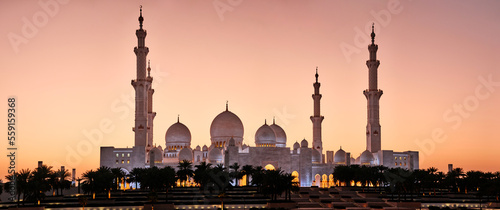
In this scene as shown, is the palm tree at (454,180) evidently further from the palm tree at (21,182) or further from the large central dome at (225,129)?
the palm tree at (21,182)

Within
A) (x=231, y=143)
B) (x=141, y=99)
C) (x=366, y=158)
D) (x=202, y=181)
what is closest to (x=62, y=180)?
(x=202, y=181)

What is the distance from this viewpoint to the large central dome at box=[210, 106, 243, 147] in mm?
89312

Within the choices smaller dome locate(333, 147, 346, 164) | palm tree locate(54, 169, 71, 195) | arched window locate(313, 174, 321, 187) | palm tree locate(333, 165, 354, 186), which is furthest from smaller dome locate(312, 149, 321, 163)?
palm tree locate(54, 169, 71, 195)

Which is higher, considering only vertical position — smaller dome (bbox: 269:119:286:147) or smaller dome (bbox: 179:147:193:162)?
smaller dome (bbox: 269:119:286:147)

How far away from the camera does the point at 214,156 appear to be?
82.4 metres

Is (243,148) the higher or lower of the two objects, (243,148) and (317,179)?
the higher

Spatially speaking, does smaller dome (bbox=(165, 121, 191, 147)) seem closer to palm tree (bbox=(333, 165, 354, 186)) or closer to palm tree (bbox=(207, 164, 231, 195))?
palm tree (bbox=(333, 165, 354, 186))

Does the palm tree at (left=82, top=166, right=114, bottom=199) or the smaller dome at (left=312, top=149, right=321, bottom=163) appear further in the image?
the smaller dome at (left=312, top=149, right=321, bottom=163)

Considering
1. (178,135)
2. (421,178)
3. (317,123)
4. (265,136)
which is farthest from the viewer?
(317,123)

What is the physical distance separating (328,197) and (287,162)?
23290 mm

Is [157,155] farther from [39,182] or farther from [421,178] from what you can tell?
[421,178]

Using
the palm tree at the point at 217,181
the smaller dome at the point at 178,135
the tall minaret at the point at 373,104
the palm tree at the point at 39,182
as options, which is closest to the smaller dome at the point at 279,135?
the tall minaret at the point at 373,104

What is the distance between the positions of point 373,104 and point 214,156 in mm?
25569

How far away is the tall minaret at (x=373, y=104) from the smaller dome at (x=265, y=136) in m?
15.0
